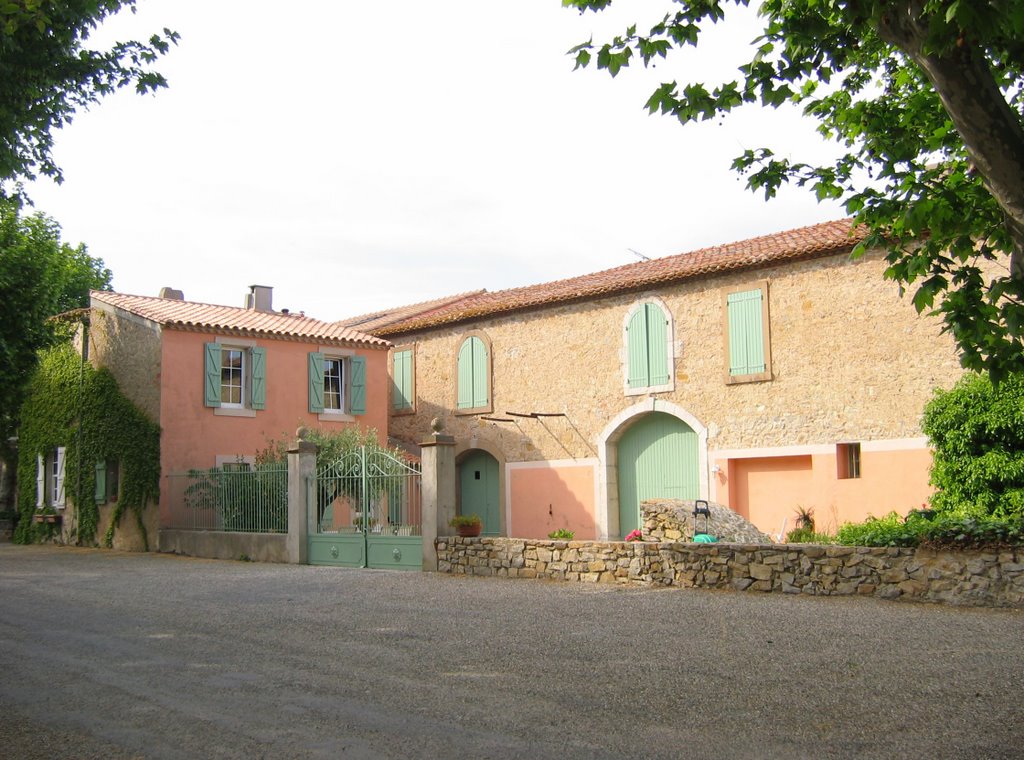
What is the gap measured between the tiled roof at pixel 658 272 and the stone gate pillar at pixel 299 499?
22.8ft

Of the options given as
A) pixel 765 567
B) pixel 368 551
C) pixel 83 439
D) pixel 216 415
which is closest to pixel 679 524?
pixel 765 567

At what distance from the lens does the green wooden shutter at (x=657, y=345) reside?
18.5m

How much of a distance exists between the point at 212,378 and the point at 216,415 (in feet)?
2.46

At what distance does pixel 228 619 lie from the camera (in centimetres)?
913

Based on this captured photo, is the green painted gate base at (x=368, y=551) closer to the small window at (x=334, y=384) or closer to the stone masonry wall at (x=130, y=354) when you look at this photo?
the stone masonry wall at (x=130, y=354)

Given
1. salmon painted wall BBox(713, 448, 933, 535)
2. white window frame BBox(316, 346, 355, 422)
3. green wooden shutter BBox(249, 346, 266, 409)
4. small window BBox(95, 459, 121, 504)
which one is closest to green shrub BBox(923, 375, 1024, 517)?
salmon painted wall BBox(713, 448, 933, 535)

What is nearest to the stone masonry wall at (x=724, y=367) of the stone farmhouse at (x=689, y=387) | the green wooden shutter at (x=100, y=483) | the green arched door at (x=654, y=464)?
the stone farmhouse at (x=689, y=387)

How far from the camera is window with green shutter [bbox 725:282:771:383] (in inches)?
671

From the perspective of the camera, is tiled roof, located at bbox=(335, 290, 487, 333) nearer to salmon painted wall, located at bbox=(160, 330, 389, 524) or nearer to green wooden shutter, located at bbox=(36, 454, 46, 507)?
salmon painted wall, located at bbox=(160, 330, 389, 524)

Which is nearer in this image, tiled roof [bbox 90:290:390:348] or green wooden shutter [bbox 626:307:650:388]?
green wooden shutter [bbox 626:307:650:388]

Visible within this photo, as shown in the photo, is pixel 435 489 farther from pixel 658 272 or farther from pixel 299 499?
pixel 658 272

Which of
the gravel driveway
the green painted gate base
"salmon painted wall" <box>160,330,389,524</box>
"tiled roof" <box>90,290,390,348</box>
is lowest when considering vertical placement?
the gravel driveway

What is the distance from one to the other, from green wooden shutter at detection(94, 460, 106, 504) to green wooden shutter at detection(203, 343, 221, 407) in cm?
269

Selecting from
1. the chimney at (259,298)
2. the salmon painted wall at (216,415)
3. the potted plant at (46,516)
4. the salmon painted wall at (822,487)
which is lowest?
the potted plant at (46,516)
